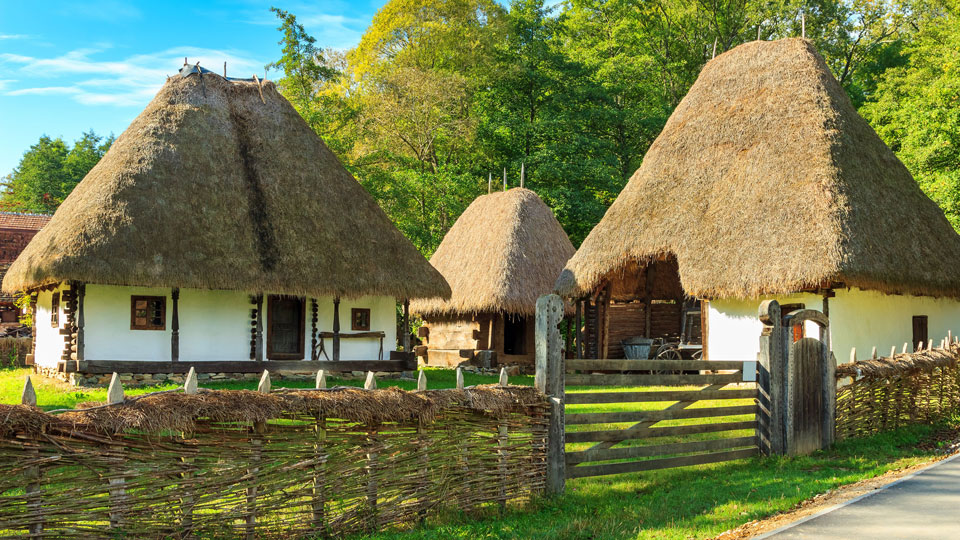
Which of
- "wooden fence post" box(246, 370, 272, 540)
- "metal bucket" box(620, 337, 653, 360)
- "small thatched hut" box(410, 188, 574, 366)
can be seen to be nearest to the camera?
"wooden fence post" box(246, 370, 272, 540)

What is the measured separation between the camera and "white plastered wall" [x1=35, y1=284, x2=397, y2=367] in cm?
1858

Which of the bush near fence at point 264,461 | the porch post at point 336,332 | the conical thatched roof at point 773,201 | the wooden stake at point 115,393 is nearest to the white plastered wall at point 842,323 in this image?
the conical thatched roof at point 773,201

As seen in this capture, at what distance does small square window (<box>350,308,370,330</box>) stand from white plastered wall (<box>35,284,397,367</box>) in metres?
0.14

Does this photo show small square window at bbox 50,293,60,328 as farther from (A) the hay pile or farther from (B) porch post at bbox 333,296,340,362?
(A) the hay pile

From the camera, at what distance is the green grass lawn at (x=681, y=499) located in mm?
6676

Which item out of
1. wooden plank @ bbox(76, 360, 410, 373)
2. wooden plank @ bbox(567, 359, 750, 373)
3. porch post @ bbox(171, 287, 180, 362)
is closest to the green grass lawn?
wooden plank @ bbox(567, 359, 750, 373)

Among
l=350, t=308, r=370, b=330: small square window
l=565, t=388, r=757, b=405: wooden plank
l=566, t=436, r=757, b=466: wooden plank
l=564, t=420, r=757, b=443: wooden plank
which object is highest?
l=350, t=308, r=370, b=330: small square window

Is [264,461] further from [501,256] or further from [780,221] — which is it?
[501,256]

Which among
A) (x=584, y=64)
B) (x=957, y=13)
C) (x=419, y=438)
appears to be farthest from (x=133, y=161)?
(x=957, y=13)

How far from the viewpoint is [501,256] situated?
24703mm

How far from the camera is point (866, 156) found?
19.1m

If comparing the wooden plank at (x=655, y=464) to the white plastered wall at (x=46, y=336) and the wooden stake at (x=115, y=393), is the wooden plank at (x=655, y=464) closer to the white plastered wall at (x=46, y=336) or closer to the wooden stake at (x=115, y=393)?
the wooden stake at (x=115, y=393)

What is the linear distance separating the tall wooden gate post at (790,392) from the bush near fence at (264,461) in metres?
3.44

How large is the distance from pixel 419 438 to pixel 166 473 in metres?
2.03
